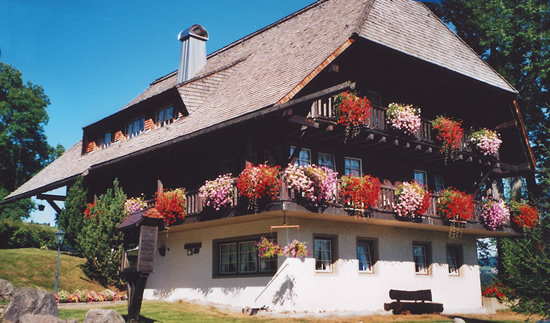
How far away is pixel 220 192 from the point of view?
16641mm

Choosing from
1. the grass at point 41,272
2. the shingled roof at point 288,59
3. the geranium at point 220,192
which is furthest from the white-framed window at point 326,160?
the grass at point 41,272

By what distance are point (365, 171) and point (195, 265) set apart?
7.12m

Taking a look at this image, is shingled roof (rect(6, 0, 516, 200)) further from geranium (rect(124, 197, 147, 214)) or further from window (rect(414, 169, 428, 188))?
window (rect(414, 169, 428, 188))

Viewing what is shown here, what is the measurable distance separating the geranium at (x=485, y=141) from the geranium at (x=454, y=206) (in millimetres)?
2363

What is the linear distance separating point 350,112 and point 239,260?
6.27 metres

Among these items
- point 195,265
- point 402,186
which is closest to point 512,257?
point 402,186

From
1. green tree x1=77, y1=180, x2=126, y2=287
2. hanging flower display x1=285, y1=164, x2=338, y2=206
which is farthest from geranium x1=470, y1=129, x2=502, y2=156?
green tree x1=77, y1=180, x2=126, y2=287

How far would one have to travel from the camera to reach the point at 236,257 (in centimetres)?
1838

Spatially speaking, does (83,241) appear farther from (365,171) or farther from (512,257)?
(512,257)

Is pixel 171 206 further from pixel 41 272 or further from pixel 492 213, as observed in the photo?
pixel 492 213

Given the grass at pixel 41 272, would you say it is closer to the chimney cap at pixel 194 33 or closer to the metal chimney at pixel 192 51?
the metal chimney at pixel 192 51

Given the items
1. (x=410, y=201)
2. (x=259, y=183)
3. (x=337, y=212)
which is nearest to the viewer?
(x=259, y=183)

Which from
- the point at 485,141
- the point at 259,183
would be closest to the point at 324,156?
the point at 259,183

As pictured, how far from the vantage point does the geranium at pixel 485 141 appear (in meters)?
21.2
